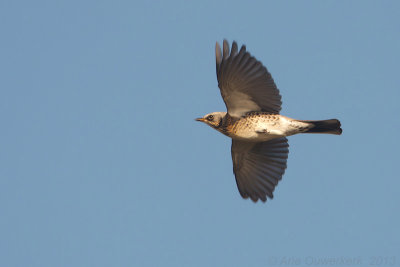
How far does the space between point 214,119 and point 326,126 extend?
1.95 meters

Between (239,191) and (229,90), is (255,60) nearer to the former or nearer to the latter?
(229,90)

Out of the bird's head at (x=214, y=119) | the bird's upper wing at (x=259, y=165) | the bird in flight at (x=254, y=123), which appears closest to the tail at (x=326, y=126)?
the bird in flight at (x=254, y=123)

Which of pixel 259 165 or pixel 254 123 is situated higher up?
pixel 254 123

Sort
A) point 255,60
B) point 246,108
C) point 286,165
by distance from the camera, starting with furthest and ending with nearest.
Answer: point 286,165, point 246,108, point 255,60

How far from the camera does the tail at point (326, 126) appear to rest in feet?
33.8

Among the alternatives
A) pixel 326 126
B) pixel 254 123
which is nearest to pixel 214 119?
pixel 254 123

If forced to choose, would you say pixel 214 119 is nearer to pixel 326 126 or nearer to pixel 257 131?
pixel 257 131

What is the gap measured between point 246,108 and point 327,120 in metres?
1.41

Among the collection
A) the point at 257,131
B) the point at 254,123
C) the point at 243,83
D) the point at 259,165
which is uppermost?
the point at 243,83

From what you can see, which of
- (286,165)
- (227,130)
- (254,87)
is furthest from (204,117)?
(286,165)

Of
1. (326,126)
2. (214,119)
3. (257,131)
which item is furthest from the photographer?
(214,119)

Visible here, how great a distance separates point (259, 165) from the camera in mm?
11570

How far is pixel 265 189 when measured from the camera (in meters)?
11.5

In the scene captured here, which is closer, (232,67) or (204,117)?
(232,67)
